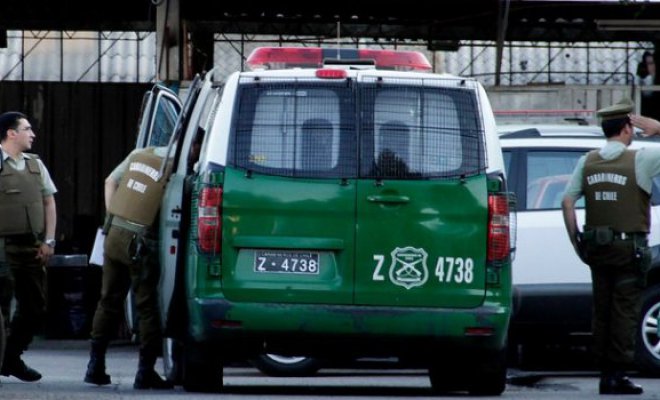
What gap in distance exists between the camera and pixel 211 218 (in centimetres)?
925

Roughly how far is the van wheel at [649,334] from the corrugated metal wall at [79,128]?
1553cm

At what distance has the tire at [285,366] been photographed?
12.3m

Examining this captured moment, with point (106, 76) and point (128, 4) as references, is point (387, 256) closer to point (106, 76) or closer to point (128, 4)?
point (128, 4)

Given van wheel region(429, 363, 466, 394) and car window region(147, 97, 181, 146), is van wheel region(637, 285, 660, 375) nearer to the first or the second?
van wheel region(429, 363, 466, 394)

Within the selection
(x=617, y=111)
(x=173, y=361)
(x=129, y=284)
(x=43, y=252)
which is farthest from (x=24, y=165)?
(x=617, y=111)

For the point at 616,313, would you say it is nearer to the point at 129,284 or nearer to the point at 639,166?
the point at 639,166

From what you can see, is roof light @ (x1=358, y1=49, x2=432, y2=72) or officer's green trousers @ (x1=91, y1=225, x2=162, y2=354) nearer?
roof light @ (x1=358, y1=49, x2=432, y2=72)

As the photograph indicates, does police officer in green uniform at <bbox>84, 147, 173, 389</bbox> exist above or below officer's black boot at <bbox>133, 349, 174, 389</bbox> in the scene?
above

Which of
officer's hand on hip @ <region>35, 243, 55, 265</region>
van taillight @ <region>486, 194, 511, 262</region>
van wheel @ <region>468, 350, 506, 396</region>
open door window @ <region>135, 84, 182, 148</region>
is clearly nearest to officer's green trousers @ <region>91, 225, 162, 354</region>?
officer's hand on hip @ <region>35, 243, 55, 265</region>

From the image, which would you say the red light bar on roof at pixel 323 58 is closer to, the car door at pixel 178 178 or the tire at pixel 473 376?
the car door at pixel 178 178

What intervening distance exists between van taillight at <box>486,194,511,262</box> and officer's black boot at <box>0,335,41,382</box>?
3.38 m

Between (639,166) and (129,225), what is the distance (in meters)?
3.08

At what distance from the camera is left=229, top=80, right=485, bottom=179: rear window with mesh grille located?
9344mm

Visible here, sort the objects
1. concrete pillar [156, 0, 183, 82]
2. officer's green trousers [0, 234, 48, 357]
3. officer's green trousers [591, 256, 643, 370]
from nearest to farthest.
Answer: officer's green trousers [591, 256, 643, 370] → officer's green trousers [0, 234, 48, 357] → concrete pillar [156, 0, 183, 82]
